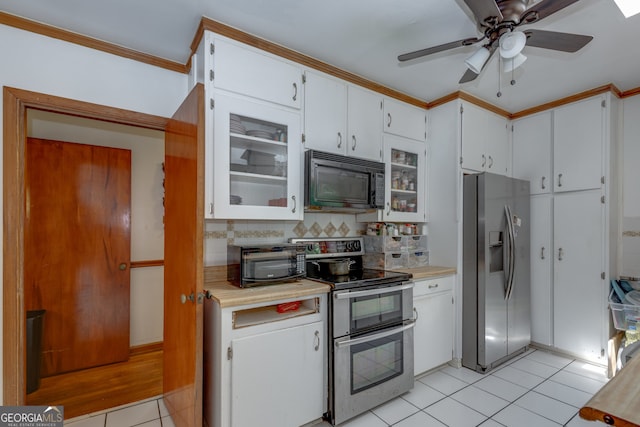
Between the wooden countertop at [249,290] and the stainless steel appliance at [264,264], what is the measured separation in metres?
0.05

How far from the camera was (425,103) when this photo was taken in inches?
123

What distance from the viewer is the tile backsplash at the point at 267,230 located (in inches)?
86.9

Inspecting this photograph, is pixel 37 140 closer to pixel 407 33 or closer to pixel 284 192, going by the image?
pixel 284 192

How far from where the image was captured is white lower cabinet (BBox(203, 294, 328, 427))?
1654 mm

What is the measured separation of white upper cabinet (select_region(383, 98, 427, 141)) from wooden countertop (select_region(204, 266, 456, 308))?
5.25ft

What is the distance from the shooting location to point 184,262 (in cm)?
183

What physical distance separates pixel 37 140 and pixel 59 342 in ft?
5.86

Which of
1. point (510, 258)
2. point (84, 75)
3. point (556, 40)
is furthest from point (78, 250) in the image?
point (510, 258)

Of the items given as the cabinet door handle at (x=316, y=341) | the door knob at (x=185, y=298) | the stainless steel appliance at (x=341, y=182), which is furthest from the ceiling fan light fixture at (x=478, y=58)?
the door knob at (x=185, y=298)

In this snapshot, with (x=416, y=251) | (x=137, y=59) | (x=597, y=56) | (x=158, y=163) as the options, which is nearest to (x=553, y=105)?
(x=597, y=56)

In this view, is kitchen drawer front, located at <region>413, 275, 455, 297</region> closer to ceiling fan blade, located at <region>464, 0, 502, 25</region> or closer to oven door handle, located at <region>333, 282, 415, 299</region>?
oven door handle, located at <region>333, 282, 415, 299</region>

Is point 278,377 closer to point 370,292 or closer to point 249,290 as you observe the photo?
point 249,290

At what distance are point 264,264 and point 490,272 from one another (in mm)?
2048

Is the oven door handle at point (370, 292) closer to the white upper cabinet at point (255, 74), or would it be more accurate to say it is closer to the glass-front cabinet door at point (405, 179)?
the glass-front cabinet door at point (405, 179)
